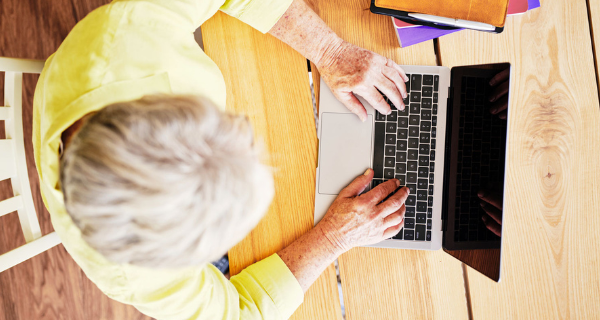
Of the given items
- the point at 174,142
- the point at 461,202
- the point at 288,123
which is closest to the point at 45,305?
the point at 288,123

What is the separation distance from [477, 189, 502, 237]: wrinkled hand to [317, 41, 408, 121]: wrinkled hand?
0.25 m

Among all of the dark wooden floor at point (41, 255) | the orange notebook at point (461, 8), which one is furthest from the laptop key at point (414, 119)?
the dark wooden floor at point (41, 255)

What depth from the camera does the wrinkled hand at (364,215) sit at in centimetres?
80

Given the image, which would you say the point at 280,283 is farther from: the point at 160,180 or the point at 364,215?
the point at 160,180

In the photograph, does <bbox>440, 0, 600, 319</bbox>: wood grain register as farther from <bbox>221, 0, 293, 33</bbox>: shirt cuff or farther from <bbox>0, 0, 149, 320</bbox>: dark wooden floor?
<bbox>0, 0, 149, 320</bbox>: dark wooden floor

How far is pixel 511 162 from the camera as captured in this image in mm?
816

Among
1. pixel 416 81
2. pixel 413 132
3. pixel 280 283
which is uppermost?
pixel 416 81

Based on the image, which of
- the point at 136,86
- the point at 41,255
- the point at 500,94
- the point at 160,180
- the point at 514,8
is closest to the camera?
the point at 160,180

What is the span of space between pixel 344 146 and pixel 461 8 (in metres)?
0.38

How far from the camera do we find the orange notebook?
731 millimetres

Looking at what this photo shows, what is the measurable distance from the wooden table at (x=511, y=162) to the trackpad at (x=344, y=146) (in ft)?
0.11

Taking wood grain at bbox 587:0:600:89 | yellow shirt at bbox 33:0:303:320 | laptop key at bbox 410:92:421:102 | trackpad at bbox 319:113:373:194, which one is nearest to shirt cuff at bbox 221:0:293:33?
yellow shirt at bbox 33:0:303:320

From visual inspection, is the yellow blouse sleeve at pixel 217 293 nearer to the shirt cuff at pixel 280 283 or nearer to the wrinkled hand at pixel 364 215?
the shirt cuff at pixel 280 283

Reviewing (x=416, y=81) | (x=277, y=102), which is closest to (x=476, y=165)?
(x=416, y=81)
